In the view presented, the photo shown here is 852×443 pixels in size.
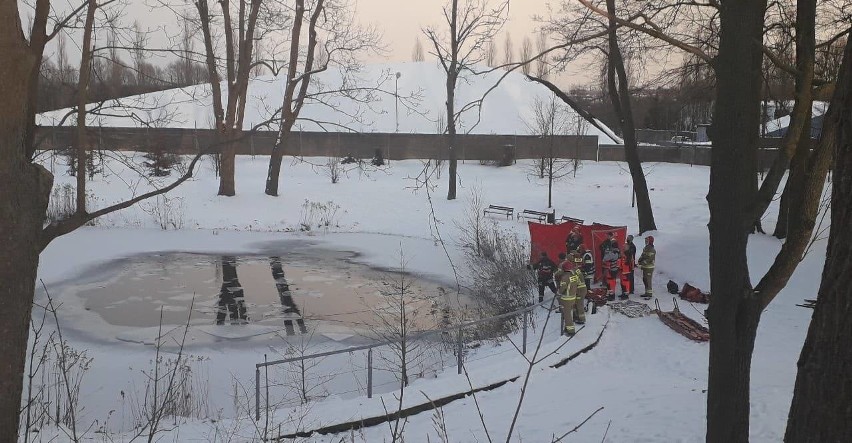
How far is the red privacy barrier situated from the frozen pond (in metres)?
2.65

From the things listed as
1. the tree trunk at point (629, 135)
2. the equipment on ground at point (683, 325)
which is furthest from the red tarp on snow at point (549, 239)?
the tree trunk at point (629, 135)

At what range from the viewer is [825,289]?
2.47 metres

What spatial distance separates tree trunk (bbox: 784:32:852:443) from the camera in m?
2.34

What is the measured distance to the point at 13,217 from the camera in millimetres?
3562

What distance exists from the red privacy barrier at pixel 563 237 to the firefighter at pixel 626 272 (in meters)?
1.13

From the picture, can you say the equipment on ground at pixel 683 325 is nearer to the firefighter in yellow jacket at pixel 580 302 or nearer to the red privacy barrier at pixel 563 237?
the firefighter in yellow jacket at pixel 580 302

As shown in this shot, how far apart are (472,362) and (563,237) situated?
20.6 ft

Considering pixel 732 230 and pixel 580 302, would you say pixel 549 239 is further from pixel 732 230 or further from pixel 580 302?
pixel 732 230

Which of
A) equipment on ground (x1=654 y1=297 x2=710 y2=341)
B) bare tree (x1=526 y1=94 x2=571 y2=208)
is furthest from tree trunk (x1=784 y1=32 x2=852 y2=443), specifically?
bare tree (x1=526 y1=94 x2=571 y2=208)

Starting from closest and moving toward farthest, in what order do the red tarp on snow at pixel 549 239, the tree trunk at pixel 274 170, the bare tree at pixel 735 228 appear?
the bare tree at pixel 735 228, the red tarp on snow at pixel 549 239, the tree trunk at pixel 274 170

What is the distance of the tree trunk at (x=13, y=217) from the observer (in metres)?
3.51

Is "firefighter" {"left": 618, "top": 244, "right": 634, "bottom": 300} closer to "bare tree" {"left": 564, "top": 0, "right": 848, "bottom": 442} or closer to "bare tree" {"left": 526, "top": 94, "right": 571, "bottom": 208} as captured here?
"bare tree" {"left": 564, "top": 0, "right": 848, "bottom": 442}

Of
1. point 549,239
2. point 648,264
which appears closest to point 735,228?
point 648,264

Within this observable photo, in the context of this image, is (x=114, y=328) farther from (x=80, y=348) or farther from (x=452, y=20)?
(x=452, y=20)
